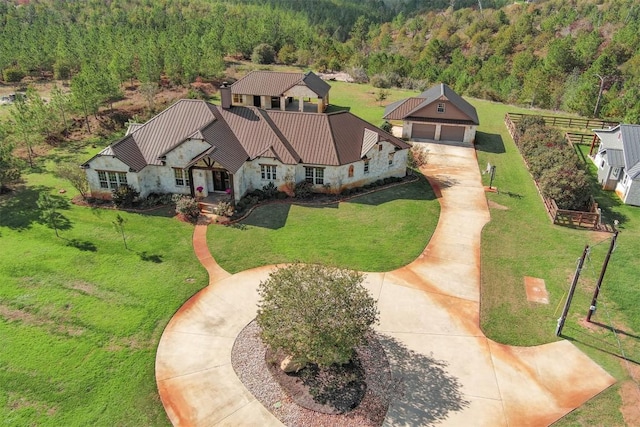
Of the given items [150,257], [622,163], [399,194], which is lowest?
[150,257]

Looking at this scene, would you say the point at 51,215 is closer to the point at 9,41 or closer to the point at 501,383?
the point at 501,383

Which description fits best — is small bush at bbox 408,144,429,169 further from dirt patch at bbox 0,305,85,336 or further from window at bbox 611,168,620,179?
dirt patch at bbox 0,305,85,336

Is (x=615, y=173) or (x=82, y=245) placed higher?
(x=615, y=173)

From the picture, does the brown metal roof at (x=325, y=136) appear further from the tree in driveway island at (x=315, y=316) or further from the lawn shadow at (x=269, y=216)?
the tree in driveway island at (x=315, y=316)

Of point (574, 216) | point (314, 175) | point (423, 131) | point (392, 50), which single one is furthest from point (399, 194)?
point (392, 50)

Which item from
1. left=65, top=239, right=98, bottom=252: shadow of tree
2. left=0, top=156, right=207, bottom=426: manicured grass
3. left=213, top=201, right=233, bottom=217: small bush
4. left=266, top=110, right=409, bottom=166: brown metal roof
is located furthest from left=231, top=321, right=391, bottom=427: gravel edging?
left=266, top=110, right=409, bottom=166: brown metal roof

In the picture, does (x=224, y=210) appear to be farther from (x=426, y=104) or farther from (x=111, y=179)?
(x=426, y=104)
